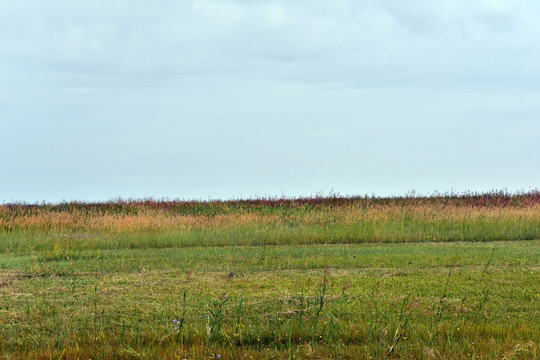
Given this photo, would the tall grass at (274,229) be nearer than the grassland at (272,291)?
No

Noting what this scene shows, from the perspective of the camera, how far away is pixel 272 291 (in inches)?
340

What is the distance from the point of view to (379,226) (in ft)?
63.7

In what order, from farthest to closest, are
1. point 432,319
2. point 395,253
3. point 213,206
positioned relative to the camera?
point 213,206 → point 395,253 → point 432,319

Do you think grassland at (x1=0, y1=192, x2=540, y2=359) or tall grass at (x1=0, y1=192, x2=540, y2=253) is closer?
grassland at (x1=0, y1=192, x2=540, y2=359)

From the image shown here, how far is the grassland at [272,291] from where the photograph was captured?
5906 mm

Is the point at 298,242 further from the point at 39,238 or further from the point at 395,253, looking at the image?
the point at 39,238

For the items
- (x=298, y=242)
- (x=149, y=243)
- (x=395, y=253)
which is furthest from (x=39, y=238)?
(x=395, y=253)

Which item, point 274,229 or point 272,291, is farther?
point 274,229

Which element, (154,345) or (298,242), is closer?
(154,345)

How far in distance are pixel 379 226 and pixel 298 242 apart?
11.3 ft

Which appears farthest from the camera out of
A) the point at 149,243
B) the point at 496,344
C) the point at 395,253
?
the point at 149,243

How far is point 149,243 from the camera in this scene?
17375mm

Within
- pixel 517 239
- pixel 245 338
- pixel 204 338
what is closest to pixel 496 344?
pixel 245 338

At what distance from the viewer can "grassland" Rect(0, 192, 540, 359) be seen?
5.91m
